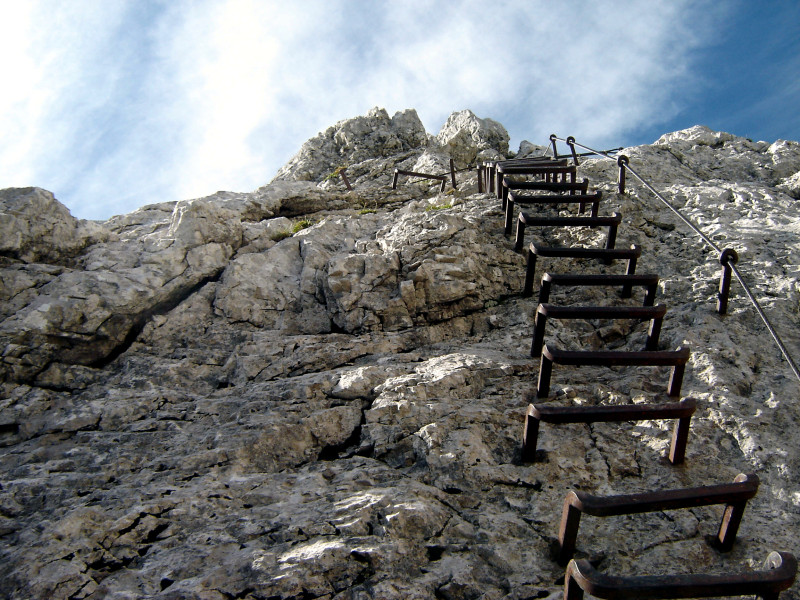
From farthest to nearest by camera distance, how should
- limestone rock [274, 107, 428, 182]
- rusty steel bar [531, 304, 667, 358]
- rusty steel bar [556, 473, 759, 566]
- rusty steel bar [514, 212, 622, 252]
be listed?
limestone rock [274, 107, 428, 182], rusty steel bar [514, 212, 622, 252], rusty steel bar [531, 304, 667, 358], rusty steel bar [556, 473, 759, 566]

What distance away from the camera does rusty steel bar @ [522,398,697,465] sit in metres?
4.44

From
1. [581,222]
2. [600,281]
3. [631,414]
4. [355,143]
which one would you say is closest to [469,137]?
[355,143]

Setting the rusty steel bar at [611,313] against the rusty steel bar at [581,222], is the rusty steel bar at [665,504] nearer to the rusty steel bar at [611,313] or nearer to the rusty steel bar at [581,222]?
the rusty steel bar at [611,313]

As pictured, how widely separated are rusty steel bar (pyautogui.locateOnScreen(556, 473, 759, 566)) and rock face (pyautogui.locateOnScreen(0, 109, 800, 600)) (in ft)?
0.59

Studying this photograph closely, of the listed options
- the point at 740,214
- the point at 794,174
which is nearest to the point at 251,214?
the point at 740,214

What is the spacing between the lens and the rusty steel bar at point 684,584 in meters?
3.00

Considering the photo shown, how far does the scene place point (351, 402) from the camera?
5711 mm

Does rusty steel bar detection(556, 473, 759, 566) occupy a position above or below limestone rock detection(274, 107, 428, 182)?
below

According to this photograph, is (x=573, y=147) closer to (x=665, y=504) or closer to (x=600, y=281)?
(x=600, y=281)

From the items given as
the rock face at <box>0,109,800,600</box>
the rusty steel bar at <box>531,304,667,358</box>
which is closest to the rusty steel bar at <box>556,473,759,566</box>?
the rock face at <box>0,109,800,600</box>

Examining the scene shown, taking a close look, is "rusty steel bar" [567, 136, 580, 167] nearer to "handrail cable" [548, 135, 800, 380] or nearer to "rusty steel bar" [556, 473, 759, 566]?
"handrail cable" [548, 135, 800, 380]

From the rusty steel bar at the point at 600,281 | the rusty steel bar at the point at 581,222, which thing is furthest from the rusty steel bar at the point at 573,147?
the rusty steel bar at the point at 600,281

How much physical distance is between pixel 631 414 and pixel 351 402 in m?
2.81

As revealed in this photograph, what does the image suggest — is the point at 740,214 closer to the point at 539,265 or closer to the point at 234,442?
the point at 539,265
